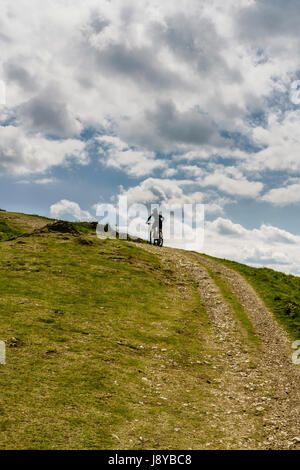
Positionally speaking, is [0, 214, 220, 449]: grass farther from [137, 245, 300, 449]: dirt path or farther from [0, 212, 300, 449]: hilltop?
[137, 245, 300, 449]: dirt path

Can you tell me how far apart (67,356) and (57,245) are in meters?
23.6

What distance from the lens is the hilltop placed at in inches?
413

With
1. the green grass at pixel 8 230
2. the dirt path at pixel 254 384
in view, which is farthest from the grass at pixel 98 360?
the green grass at pixel 8 230

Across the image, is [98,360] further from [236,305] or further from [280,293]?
[280,293]

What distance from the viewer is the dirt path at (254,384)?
10945 mm

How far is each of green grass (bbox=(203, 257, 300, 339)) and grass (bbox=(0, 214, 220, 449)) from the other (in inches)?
250

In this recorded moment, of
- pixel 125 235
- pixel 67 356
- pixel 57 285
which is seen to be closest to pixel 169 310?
pixel 57 285

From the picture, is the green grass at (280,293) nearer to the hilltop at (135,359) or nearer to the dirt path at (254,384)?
the hilltop at (135,359)

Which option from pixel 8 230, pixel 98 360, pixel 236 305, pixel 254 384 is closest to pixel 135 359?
pixel 98 360

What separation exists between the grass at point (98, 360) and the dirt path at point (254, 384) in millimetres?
683

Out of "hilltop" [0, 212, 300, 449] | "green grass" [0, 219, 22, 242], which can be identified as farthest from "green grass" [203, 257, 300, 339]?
"green grass" [0, 219, 22, 242]

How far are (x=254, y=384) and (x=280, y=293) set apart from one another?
20.9 m

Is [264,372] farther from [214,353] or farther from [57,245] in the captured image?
[57,245]

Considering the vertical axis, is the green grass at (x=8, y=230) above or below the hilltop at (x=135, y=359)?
above
